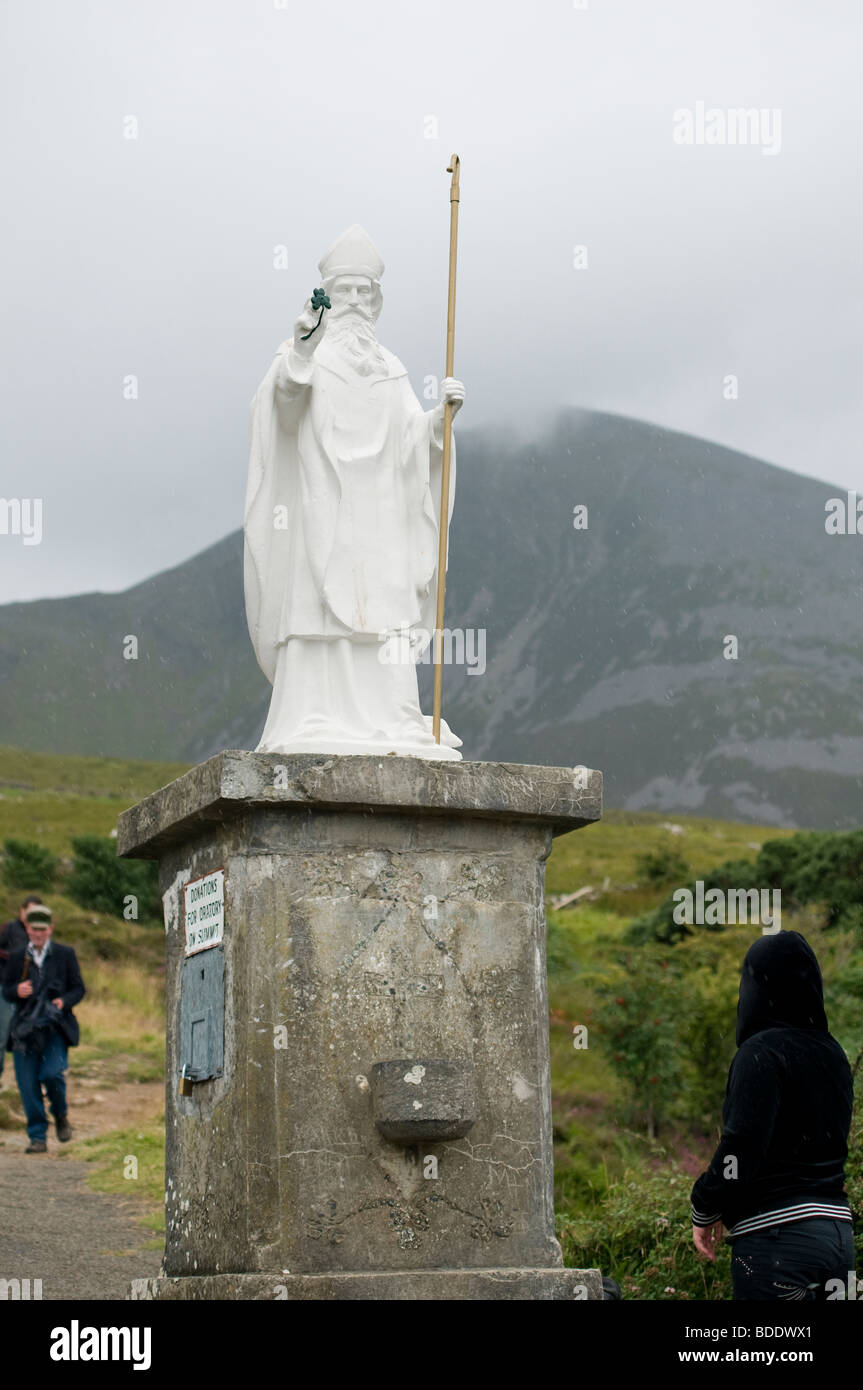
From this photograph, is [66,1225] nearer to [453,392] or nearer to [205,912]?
[205,912]

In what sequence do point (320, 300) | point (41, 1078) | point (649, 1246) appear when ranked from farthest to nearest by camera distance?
point (41, 1078) → point (649, 1246) → point (320, 300)

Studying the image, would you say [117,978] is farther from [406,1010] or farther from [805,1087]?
[805,1087]

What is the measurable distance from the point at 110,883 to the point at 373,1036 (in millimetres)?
24482

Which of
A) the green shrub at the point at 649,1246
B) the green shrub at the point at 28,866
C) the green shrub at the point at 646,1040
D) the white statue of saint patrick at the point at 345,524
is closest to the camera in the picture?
the white statue of saint patrick at the point at 345,524

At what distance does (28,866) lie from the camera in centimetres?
3097

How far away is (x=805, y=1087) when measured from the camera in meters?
5.10

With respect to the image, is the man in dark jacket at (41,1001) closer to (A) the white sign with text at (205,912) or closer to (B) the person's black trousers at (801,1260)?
→ (A) the white sign with text at (205,912)

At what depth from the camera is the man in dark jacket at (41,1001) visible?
1175cm

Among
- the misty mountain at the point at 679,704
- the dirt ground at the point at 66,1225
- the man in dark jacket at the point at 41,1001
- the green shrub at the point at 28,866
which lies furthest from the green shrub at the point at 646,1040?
the misty mountain at the point at 679,704

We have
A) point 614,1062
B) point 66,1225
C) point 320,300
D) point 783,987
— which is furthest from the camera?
point 614,1062

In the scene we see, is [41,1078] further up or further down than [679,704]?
further down

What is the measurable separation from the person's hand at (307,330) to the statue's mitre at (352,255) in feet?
1.23

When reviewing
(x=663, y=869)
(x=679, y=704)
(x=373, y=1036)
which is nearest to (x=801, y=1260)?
(x=373, y=1036)
